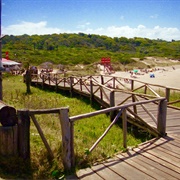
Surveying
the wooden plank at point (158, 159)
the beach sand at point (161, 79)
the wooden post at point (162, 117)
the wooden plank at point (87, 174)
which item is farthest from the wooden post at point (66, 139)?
the beach sand at point (161, 79)

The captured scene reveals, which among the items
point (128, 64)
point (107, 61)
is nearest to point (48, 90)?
point (107, 61)

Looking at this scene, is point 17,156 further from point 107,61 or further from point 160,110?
point 107,61

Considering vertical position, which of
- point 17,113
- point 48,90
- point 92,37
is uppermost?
point 92,37

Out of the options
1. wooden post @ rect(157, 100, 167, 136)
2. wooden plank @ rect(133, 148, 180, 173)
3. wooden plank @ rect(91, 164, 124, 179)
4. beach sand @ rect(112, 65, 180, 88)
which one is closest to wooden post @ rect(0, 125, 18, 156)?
wooden plank @ rect(91, 164, 124, 179)

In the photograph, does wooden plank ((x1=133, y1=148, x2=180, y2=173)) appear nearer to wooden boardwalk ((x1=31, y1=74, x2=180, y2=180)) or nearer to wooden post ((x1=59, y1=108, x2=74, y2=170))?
wooden boardwalk ((x1=31, y1=74, x2=180, y2=180))

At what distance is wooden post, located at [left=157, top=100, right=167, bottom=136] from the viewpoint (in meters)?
5.47

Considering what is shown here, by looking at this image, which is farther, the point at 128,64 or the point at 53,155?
the point at 128,64

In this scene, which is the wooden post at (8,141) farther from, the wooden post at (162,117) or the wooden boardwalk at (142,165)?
the wooden post at (162,117)

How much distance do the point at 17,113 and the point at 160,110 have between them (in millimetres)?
3186

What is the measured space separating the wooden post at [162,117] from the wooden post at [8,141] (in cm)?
321

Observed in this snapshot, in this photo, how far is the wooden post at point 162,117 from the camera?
547cm

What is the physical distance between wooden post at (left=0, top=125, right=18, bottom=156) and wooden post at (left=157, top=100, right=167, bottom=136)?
3.21m

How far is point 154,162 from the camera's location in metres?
4.32

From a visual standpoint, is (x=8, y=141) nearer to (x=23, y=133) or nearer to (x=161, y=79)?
(x=23, y=133)
